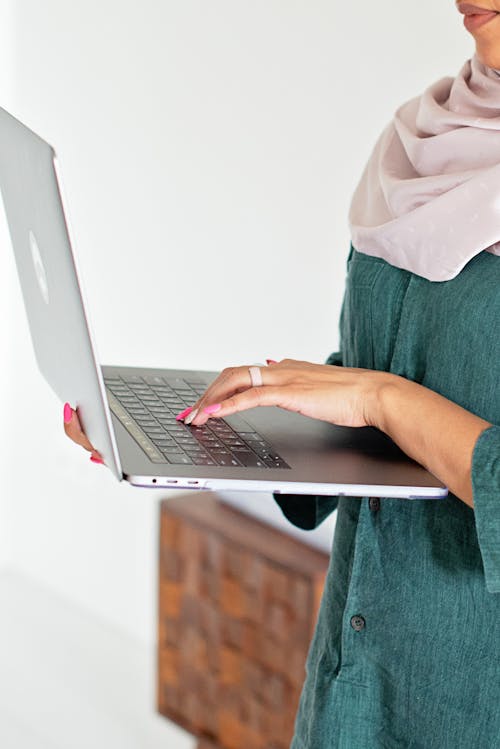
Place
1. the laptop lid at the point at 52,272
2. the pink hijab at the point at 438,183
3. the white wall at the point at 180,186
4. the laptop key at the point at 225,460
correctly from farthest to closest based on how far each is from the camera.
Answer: the white wall at the point at 180,186 < the pink hijab at the point at 438,183 < the laptop key at the point at 225,460 < the laptop lid at the point at 52,272

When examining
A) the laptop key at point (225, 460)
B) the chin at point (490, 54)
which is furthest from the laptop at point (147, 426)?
the chin at point (490, 54)

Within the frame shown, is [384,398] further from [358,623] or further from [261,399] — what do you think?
[358,623]

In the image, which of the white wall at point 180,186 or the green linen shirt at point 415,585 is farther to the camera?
the white wall at point 180,186

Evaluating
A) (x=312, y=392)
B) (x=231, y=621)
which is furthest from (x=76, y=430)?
(x=231, y=621)

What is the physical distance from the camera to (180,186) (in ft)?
9.28

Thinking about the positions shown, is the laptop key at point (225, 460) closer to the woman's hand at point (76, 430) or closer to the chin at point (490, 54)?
the woman's hand at point (76, 430)

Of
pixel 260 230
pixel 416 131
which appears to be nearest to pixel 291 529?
pixel 260 230

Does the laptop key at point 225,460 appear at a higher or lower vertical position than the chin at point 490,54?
lower

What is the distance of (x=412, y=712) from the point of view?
1096 mm

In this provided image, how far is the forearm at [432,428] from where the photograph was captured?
0.93 m

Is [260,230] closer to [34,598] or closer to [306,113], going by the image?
[306,113]

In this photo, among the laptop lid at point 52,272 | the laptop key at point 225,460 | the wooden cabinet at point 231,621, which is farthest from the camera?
the wooden cabinet at point 231,621

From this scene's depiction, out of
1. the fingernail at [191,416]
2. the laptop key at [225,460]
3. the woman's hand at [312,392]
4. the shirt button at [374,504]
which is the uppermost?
the woman's hand at [312,392]

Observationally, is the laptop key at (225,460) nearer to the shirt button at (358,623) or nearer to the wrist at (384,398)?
the wrist at (384,398)
